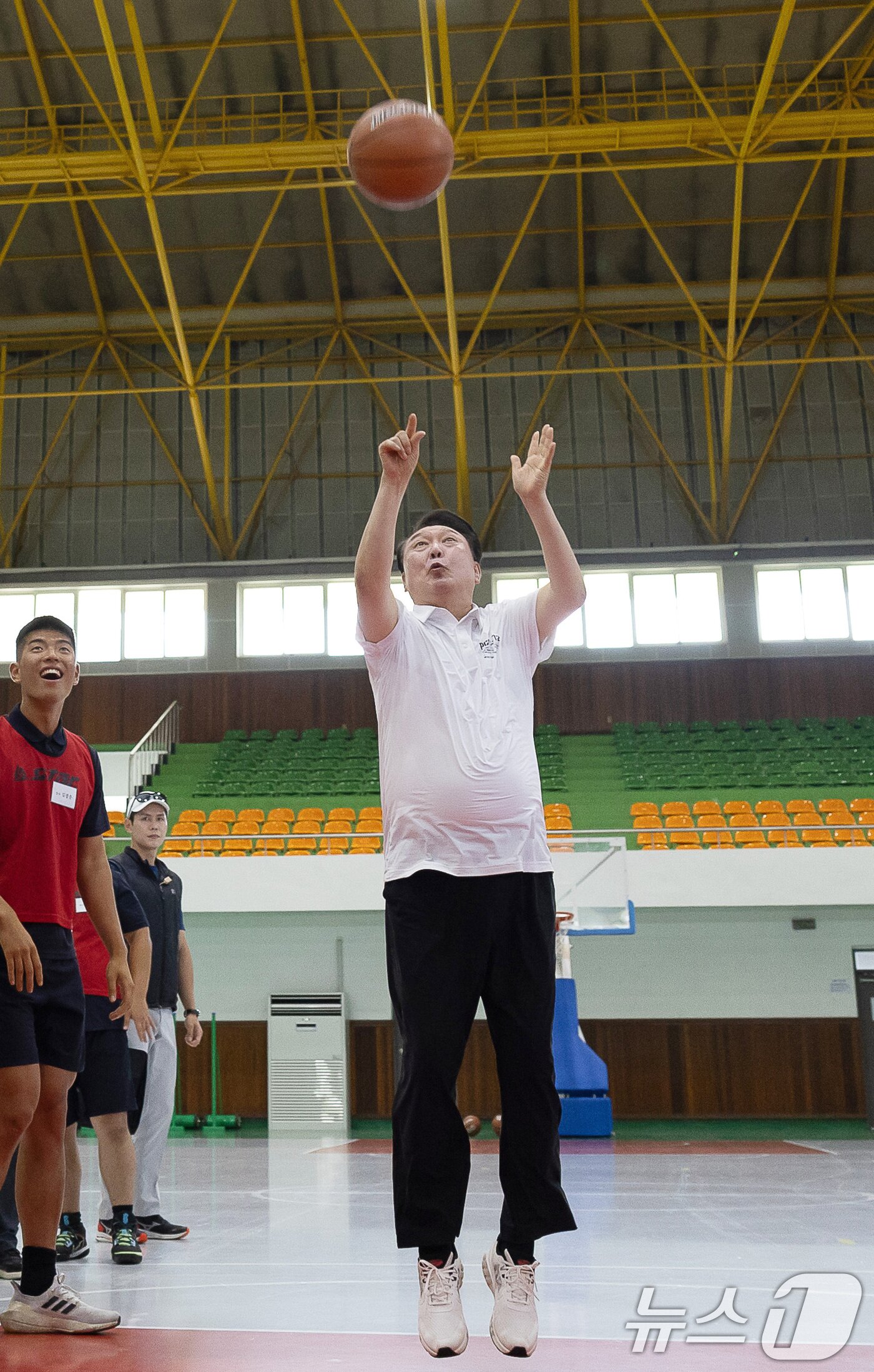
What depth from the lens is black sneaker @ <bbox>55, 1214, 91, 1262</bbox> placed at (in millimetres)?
4328

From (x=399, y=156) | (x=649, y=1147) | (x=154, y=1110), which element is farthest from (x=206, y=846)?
(x=399, y=156)

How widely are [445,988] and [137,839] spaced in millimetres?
2958

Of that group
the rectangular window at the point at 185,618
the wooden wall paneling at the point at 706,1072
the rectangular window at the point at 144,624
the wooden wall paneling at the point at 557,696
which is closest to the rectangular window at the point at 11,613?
the wooden wall paneling at the point at 557,696

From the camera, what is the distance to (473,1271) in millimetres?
4039

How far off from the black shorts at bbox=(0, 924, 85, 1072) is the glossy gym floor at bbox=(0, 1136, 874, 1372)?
69cm

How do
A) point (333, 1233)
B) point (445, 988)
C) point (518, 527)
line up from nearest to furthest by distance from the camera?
1. point (445, 988)
2. point (333, 1233)
3. point (518, 527)

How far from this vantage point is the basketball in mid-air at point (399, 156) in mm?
5414

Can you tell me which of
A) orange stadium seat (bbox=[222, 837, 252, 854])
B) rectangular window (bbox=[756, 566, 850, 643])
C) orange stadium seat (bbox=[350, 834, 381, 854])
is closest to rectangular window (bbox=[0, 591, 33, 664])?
orange stadium seat (bbox=[222, 837, 252, 854])

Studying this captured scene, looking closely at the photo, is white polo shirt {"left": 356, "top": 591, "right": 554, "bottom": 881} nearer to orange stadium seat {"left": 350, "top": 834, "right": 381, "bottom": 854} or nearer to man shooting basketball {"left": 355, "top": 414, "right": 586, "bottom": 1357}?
man shooting basketball {"left": 355, "top": 414, "right": 586, "bottom": 1357}

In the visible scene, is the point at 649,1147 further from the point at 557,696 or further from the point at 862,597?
the point at 862,597

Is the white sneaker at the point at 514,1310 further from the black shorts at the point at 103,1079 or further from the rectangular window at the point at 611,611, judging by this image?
the rectangular window at the point at 611,611

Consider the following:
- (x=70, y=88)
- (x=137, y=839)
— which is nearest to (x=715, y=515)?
(x=70, y=88)

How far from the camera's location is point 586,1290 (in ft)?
11.4

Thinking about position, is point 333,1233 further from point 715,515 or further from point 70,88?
point 70,88
